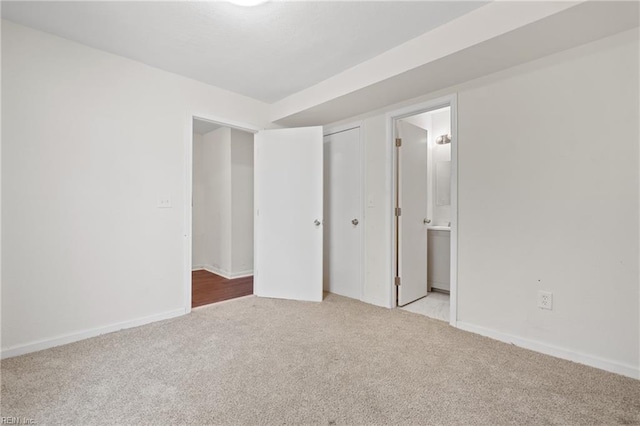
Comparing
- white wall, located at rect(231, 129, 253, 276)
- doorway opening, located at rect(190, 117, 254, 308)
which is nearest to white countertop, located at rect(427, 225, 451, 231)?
doorway opening, located at rect(190, 117, 254, 308)

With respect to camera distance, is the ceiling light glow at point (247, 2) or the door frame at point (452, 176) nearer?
the ceiling light glow at point (247, 2)

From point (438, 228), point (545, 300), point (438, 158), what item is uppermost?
point (438, 158)

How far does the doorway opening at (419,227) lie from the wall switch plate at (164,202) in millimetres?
2234

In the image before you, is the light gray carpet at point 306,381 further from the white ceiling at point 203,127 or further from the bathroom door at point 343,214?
the white ceiling at point 203,127

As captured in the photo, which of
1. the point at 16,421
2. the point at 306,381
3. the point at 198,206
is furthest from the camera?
the point at 198,206

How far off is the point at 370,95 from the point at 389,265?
1713 millimetres

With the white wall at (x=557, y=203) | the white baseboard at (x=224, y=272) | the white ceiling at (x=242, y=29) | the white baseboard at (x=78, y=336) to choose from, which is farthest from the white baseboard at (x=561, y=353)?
the white baseboard at (x=224, y=272)

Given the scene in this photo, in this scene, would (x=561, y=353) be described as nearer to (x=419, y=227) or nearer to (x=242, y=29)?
(x=419, y=227)

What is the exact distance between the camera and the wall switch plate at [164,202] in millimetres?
2678

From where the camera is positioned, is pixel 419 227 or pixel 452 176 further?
pixel 419 227

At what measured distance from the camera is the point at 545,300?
2062 millimetres

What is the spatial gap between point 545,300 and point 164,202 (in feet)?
10.5

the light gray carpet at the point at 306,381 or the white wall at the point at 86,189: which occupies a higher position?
the white wall at the point at 86,189

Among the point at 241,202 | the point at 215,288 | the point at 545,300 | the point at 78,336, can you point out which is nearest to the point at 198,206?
the point at 241,202
